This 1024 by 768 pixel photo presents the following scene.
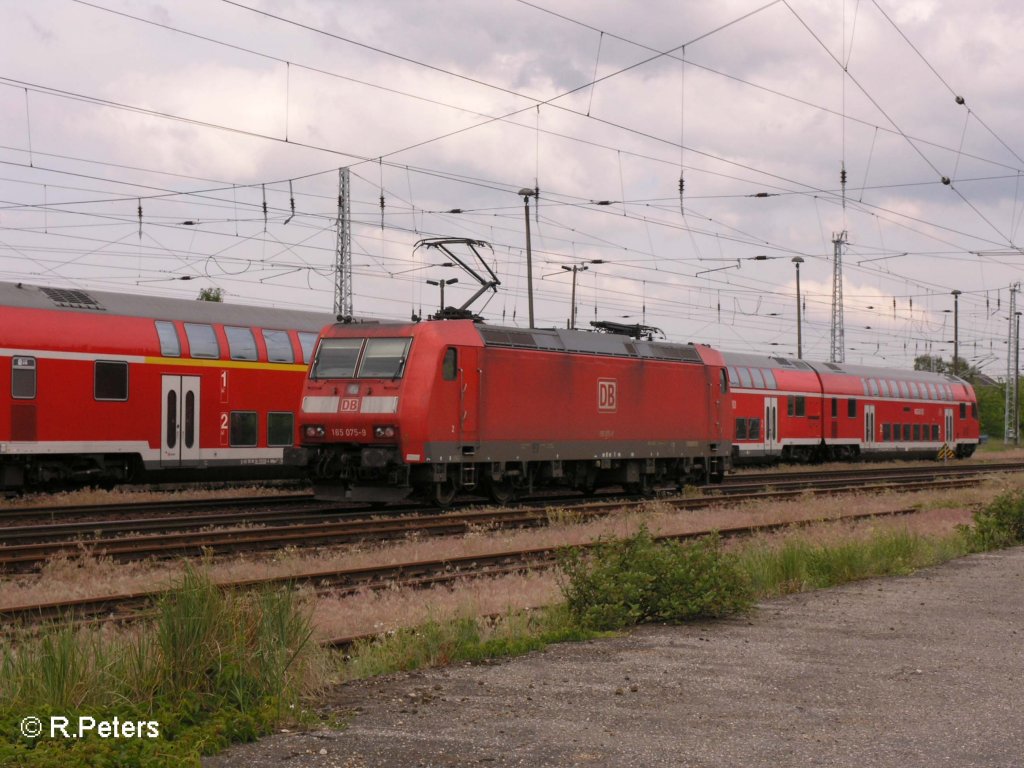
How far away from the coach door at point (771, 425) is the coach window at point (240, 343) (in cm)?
2087

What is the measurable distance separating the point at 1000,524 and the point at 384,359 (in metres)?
9.91

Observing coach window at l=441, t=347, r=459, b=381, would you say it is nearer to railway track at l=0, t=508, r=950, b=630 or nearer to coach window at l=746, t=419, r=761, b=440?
railway track at l=0, t=508, r=950, b=630

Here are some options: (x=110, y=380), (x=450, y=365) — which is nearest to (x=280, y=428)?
(x=110, y=380)

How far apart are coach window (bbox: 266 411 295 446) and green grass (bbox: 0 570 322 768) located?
16.6 m

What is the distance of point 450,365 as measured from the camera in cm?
1961

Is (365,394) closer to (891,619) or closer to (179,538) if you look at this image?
(179,538)

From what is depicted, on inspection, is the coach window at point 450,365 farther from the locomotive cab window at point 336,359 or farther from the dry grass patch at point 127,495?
the dry grass patch at point 127,495

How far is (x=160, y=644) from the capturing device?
6766 mm

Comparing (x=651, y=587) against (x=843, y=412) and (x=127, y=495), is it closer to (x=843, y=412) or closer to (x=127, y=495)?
(x=127, y=495)

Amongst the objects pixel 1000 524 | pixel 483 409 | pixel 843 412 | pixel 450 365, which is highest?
pixel 450 365

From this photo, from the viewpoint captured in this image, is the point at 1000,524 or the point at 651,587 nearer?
the point at 651,587

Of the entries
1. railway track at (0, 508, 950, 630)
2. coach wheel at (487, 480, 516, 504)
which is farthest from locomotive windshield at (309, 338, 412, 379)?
railway track at (0, 508, 950, 630)

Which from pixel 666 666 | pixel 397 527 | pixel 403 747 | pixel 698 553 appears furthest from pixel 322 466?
pixel 403 747

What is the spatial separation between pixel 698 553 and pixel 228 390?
14.7m
